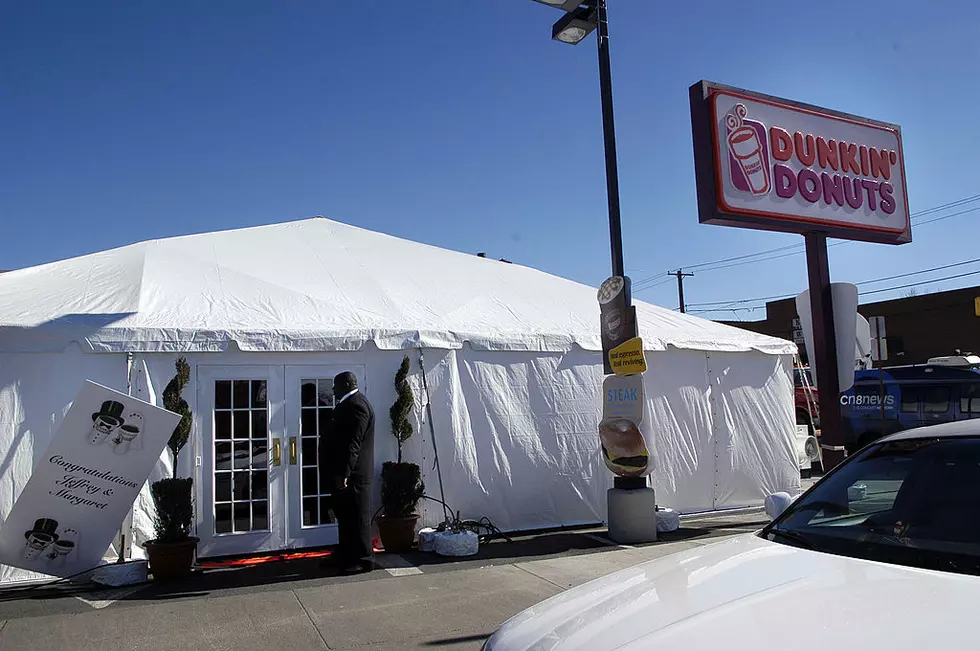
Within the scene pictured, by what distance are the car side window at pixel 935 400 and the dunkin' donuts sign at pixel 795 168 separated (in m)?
5.48

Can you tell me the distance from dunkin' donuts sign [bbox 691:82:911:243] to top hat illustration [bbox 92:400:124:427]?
7.01 m

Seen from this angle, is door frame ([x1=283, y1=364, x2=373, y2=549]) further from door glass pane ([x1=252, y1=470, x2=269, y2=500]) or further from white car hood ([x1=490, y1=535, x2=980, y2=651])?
white car hood ([x1=490, y1=535, x2=980, y2=651])

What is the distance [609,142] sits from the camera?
31.4 ft

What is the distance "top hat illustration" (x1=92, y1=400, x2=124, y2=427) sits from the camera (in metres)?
7.27

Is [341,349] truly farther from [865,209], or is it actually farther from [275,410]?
[865,209]

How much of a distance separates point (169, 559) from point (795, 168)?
8873 millimetres

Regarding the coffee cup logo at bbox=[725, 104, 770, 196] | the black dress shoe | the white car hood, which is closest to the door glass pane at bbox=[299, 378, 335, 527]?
the black dress shoe

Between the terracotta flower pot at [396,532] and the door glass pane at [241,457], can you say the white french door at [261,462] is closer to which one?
the door glass pane at [241,457]

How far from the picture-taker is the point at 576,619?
8.99 feet

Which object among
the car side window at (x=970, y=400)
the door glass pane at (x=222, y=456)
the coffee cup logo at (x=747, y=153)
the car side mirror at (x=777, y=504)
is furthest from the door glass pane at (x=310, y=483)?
the car side window at (x=970, y=400)

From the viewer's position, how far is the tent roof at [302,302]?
324 inches

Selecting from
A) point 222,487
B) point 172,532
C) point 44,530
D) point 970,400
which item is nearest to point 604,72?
point 222,487

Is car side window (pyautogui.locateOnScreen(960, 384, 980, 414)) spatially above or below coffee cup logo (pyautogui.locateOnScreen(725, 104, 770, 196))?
below

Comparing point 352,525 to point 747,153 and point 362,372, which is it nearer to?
point 362,372
